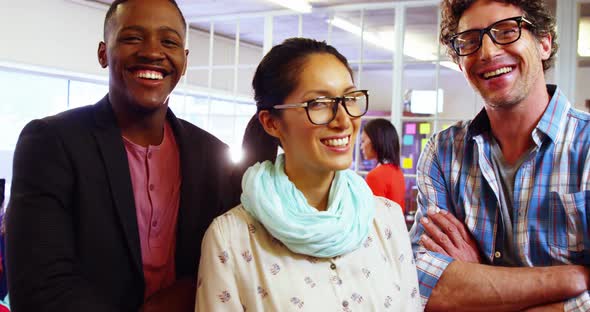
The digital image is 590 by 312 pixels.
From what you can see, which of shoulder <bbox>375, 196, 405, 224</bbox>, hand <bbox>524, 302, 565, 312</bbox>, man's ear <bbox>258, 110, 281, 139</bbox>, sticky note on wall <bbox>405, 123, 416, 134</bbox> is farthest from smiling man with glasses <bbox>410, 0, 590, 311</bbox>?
sticky note on wall <bbox>405, 123, 416, 134</bbox>

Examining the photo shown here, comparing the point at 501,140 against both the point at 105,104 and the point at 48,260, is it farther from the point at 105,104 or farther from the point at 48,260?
the point at 48,260

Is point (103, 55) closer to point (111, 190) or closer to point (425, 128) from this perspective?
point (111, 190)

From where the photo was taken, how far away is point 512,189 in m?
1.61

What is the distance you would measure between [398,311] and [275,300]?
31cm

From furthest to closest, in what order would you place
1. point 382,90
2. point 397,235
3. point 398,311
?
1. point 382,90
2. point 397,235
3. point 398,311

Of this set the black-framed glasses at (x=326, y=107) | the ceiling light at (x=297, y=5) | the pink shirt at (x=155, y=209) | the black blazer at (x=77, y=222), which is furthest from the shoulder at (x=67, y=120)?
the ceiling light at (x=297, y=5)


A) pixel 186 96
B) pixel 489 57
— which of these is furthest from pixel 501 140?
pixel 186 96

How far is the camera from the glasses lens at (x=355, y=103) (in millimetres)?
1358

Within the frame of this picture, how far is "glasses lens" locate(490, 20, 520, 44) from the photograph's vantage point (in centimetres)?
158

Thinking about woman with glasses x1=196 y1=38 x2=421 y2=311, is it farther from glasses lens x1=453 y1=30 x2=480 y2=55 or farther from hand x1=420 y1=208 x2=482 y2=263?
glasses lens x1=453 y1=30 x2=480 y2=55

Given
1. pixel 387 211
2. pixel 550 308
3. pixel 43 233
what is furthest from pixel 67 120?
pixel 550 308

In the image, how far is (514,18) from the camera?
1583 millimetres

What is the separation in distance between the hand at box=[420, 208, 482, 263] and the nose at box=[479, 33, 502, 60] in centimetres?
48

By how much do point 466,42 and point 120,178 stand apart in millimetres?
1042
